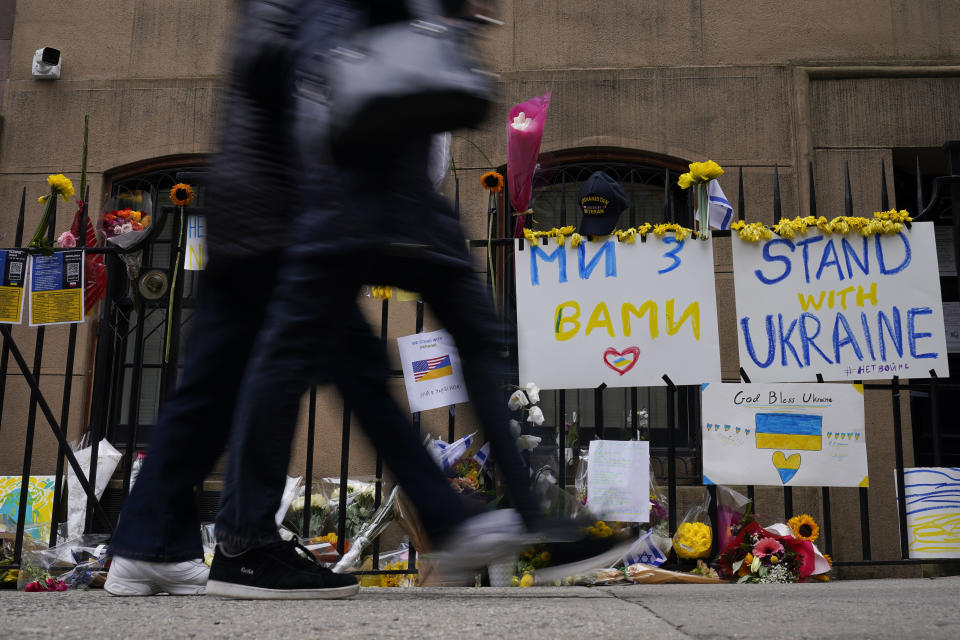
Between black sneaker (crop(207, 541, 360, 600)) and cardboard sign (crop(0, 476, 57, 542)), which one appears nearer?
black sneaker (crop(207, 541, 360, 600))

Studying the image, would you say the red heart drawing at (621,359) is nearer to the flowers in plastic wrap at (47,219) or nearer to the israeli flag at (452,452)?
the israeli flag at (452,452)

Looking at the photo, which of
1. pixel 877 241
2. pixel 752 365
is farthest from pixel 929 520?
pixel 877 241

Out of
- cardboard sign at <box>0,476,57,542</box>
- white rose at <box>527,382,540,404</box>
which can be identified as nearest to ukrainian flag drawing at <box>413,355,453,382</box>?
white rose at <box>527,382,540,404</box>

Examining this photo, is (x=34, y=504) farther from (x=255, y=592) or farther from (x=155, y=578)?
(x=255, y=592)

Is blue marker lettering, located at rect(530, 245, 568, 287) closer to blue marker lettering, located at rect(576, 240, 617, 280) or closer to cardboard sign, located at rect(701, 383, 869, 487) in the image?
blue marker lettering, located at rect(576, 240, 617, 280)

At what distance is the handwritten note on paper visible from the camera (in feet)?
12.5

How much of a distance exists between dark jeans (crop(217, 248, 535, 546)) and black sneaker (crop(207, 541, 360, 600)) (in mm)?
167

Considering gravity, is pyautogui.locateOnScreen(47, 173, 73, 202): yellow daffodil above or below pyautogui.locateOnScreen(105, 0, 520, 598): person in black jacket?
above

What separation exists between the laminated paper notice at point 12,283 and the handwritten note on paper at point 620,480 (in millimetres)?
2893

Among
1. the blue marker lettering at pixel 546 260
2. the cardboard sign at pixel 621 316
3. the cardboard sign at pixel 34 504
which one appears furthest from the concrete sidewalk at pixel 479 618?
the cardboard sign at pixel 34 504

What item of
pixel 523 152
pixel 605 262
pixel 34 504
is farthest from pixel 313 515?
pixel 523 152

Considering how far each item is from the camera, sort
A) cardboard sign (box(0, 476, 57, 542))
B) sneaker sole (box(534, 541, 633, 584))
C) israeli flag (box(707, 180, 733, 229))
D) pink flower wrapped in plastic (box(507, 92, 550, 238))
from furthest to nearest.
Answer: israeli flag (box(707, 180, 733, 229)), pink flower wrapped in plastic (box(507, 92, 550, 238)), cardboard sign (box(0, 476, 57, 542)), sneaker sole (box(534, 541, 633, 584))

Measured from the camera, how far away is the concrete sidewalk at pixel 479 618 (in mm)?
1649

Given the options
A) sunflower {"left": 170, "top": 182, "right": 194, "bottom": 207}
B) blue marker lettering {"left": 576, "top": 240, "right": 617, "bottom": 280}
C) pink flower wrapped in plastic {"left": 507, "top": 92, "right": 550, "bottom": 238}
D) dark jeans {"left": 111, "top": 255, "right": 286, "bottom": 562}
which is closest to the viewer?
dark jeans {"left": 111, "top": 255, "right": 286, "bottom": 562}
